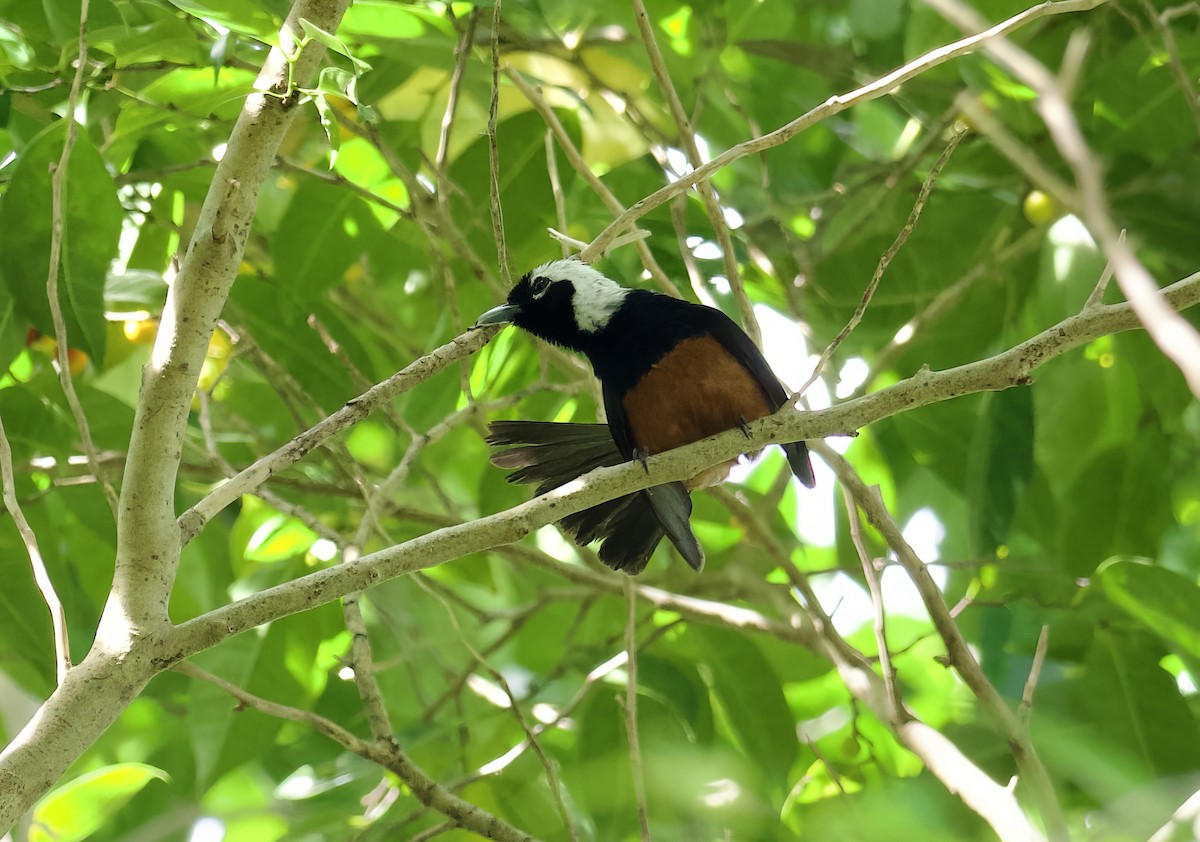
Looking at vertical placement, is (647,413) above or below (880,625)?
above

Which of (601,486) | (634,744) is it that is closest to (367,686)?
(634,744)

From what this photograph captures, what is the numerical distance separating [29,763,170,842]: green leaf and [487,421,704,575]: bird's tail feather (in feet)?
3.82

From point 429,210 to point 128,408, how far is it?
118 cm

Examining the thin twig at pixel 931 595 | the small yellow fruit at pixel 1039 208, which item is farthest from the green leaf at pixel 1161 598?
the small yellow fruit at pixel 1039 208

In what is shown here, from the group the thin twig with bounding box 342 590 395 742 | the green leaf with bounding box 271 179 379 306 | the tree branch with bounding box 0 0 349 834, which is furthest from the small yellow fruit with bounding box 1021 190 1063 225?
the tree branch with bounding box 0 0 349 834

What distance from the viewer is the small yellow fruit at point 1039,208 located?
12.1 ft

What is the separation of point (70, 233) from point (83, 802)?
1.23 m

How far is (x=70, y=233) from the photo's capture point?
247 centimetres

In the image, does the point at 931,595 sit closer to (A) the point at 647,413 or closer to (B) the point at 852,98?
(A) the point at 647,413

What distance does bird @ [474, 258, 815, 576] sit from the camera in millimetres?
3191

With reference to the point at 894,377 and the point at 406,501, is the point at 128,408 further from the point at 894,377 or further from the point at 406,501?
the point at 894,377

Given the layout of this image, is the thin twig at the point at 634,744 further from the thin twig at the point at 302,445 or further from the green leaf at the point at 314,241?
the green leaf at the point at 314,241

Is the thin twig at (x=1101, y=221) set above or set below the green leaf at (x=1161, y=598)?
below

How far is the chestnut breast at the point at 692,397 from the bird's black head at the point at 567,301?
1.21ft
